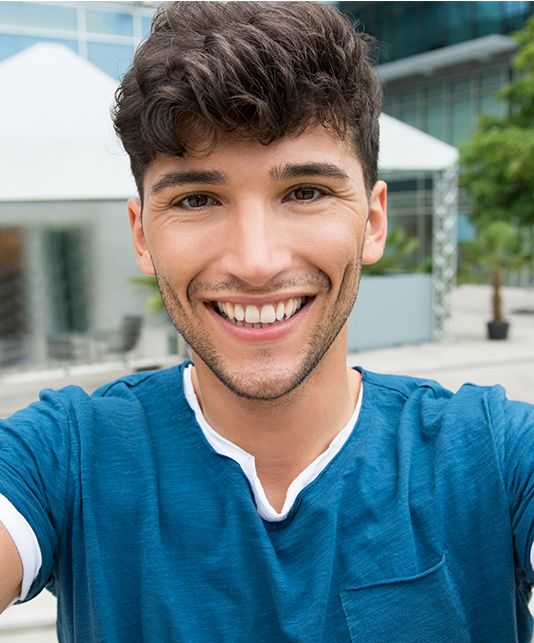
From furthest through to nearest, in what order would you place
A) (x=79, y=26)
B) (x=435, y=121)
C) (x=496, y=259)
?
(x=435, y=121), (x=79, y=26), (x=496, y=259)

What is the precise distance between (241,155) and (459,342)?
1039 cm

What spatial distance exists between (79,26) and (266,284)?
40.7 feet

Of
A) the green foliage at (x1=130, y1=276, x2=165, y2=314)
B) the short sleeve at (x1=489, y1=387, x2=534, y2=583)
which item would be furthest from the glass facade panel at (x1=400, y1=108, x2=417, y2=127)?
the short sleeve at (x1=489, y1=387, x2=534, y2=583)

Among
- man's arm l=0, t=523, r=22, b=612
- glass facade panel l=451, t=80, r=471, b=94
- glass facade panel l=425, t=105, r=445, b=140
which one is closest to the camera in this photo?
man's arm l=0, t=523, r=22, b=612

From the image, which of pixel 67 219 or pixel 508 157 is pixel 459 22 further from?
pixel 67 219

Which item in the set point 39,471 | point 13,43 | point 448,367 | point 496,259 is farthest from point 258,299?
point 13,43

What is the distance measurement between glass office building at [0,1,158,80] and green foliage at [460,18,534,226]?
7322 mm

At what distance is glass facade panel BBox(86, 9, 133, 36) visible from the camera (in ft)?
38.4

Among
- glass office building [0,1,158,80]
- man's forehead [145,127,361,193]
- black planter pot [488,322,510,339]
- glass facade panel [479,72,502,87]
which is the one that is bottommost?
black planter pot [488,322,510,339]

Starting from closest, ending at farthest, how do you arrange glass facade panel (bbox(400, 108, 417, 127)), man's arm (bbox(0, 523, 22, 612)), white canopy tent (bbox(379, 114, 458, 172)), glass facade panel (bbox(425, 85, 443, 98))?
man's arm (bbox(0, 523, 22, 612)), white canopy tent (bbox(379, 114, 458, 172)), glass facade panel (bbox(425, 85, 443, 98)), glass facade panel (bbox(400, 108, 417, 127))

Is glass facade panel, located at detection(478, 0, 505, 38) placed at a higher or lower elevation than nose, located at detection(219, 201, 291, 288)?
higher

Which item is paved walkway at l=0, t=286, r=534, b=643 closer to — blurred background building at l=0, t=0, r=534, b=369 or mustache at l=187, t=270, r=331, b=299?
blurred background building at l=0, t=0, r=534, b=369

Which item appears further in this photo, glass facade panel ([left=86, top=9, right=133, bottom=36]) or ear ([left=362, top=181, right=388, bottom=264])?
glass facade panel ([left=86, top=9, right=133, bottom=36])

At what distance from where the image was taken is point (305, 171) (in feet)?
4.07
